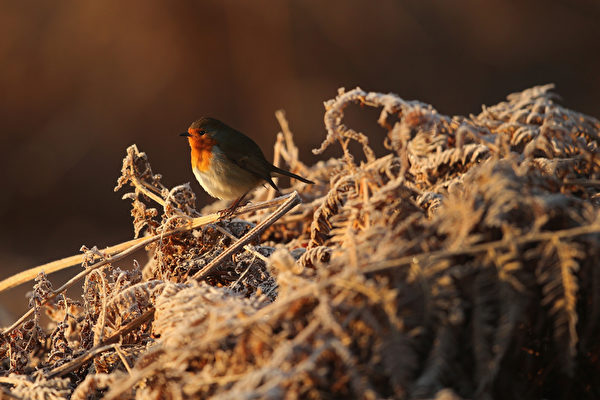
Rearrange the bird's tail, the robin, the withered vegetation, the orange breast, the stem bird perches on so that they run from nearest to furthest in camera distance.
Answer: the withered vegetation
the stem bird perches on
the bird's tail
the robin
the orange breast

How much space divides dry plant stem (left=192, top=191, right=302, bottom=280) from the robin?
45.7 inches

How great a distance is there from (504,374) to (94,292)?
1.23 metres

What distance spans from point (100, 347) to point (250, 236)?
0.56 metres

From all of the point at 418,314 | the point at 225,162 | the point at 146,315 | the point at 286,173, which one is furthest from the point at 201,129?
the point at 418,314

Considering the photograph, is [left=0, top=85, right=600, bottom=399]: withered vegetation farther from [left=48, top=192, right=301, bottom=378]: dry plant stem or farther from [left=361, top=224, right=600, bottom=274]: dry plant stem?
[left=48, top=192, right=301, bottom=378]: dry plant stem

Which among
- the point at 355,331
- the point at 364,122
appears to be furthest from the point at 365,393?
the point at 364,122

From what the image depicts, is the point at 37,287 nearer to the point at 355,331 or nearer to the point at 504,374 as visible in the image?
the point at 355,331

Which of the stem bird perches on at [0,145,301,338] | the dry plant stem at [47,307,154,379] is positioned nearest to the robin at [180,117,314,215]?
the stem bird perches on at [0,145,301,338]

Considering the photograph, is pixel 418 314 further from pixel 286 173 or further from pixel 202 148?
pixel 202 148

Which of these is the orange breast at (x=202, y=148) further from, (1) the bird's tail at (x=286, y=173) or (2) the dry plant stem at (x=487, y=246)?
(2) the dry plant stem at (x=487, y=246)

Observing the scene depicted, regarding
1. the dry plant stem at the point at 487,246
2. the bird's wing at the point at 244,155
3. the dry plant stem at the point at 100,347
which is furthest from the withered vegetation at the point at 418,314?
the bird's wing at the point at 244,155

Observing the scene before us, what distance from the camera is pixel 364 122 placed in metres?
6.51

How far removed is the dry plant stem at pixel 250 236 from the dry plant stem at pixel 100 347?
0.24 m

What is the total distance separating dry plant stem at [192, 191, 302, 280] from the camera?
184 cm
